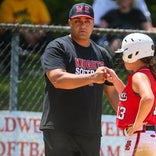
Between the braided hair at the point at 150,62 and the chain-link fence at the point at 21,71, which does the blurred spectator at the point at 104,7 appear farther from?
the braided hair at the point at 150,62

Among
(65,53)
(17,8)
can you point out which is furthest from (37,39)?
(65,53)

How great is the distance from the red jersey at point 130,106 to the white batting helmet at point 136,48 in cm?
12

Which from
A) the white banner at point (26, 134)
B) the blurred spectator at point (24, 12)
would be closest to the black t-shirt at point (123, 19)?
the blurred spectator at point (24, 12)

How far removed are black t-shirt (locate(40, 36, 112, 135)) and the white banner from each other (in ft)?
5.90

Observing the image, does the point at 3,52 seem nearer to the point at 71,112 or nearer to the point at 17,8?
the point at 17,8

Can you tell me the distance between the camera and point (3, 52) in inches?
312

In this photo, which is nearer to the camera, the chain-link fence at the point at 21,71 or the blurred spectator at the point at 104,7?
the chain-link fence at the point at 21,71

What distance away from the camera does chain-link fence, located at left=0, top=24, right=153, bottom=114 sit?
7758mm

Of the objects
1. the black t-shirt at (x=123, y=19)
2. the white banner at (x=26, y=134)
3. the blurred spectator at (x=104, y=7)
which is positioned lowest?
the white banner at (x=26, y=134)

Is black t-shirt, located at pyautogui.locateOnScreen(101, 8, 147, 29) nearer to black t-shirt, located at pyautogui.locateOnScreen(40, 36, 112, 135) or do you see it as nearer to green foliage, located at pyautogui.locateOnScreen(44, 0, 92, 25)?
green foliage, located at pyautogui.locateOnScreen(44, 0, 92, 25)

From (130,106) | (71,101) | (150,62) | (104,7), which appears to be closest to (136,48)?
(150,62)

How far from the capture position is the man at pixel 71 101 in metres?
5.66

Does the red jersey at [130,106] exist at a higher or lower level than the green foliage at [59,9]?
lower

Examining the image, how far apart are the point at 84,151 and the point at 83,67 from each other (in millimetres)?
708
